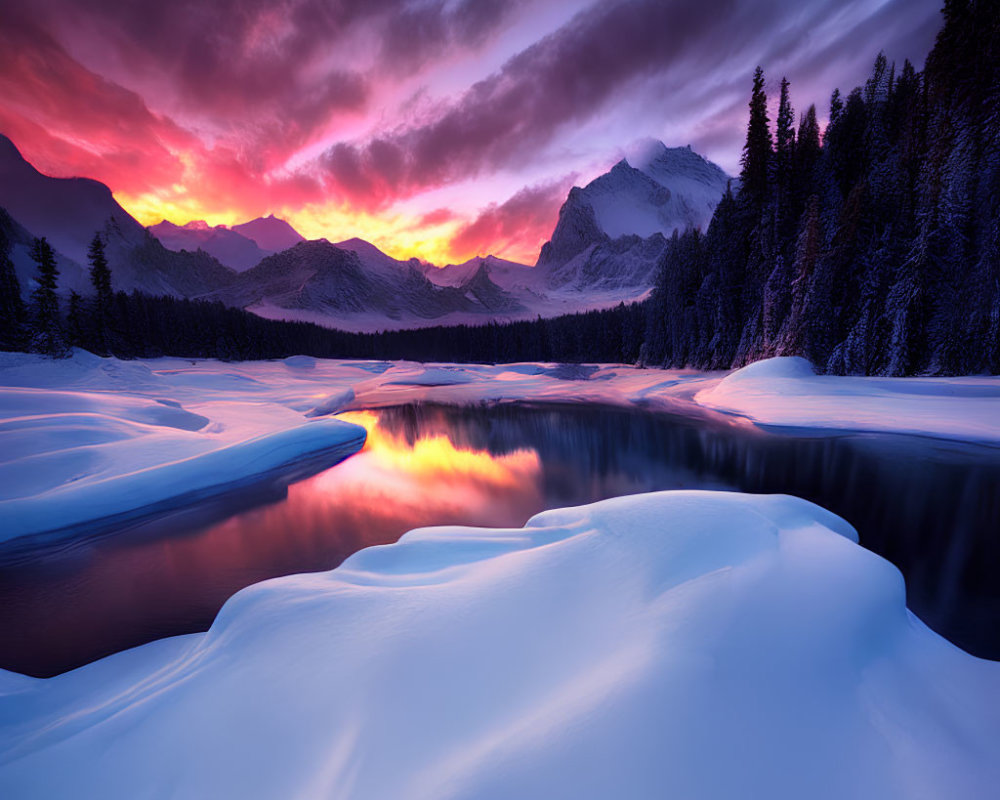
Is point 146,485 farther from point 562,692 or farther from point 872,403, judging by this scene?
point 872,403

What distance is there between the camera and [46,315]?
66.1 feet

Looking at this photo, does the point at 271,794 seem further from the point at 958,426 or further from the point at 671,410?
the point at 671,410

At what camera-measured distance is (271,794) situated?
1836 mm

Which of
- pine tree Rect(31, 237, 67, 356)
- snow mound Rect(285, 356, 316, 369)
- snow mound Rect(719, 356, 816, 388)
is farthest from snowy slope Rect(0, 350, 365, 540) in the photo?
snow mound Rect(285, 356, 316, 369)

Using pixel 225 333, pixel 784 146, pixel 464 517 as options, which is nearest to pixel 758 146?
pixel 784 146

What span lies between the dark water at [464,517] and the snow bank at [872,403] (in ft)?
3.91

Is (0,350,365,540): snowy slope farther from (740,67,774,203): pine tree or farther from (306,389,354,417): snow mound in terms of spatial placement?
(740,67,774,203): pine tree

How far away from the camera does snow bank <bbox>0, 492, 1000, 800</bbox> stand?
164 cm

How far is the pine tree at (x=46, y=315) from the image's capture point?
18.1 m

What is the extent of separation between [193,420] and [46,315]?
60.6ft

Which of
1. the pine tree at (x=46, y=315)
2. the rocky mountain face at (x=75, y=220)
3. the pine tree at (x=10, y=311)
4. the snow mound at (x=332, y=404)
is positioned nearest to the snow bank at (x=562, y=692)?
the snow mound at (x=332, y=404)

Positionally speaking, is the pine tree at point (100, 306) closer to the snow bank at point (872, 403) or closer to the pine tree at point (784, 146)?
the snow bank at point (872, 403)

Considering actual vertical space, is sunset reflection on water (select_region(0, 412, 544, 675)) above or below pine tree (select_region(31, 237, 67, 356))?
below

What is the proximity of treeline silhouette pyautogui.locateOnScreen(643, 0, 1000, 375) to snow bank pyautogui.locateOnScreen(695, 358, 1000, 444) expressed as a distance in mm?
3099
